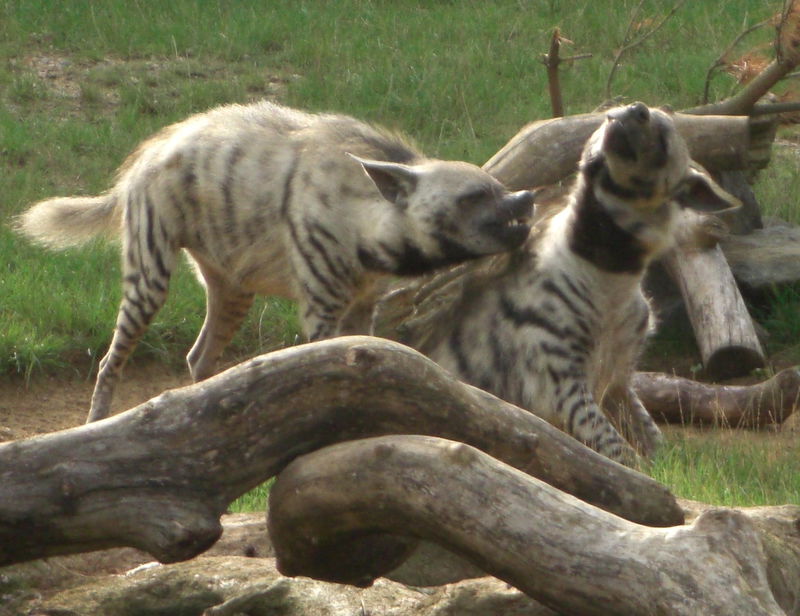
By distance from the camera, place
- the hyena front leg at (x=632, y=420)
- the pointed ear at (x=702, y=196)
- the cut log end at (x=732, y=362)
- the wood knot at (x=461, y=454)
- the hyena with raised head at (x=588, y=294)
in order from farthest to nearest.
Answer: the cut log end at (x=732, y=362) → the hyena front leg at (x=632, y=420) → the pointed ear at (x=702, y=196) → the hyena with raised head at (x=588, y=294) → the wood knot at (x=461, y=454)

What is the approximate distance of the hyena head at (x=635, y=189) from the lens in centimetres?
434

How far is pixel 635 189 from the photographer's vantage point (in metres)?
4.49

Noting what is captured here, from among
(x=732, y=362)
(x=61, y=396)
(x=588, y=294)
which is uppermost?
(x=588, y=294)

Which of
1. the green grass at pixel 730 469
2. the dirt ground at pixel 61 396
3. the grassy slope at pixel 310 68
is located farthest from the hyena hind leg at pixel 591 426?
the grassy slope at pixel 310 68

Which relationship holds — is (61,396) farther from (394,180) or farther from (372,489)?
(372,489)

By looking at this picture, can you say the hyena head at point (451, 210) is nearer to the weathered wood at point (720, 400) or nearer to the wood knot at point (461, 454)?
the weathered wood at point (720, 400)

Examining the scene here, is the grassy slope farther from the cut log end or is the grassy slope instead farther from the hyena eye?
the hyena eye

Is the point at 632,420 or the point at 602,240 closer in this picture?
the point at 602,240

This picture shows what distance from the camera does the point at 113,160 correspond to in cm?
846

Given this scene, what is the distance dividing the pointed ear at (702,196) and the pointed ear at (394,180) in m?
1.03

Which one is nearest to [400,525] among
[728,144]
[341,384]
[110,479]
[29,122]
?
[341,384]

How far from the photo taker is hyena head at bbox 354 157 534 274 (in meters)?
4.91

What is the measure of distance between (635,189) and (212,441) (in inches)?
83.1

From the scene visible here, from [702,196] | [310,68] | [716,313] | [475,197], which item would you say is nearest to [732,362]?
[716,313]
